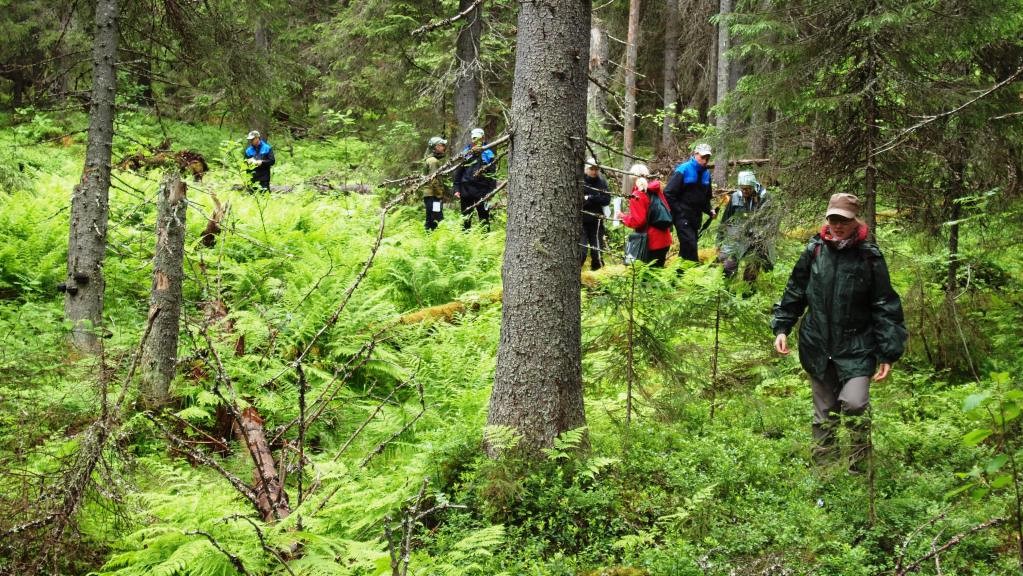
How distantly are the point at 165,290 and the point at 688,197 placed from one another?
23.6 ft

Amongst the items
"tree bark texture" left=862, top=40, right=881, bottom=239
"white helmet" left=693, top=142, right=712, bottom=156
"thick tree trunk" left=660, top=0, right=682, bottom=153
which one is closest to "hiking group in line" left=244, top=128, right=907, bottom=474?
"tree bark texture" left=862, top=40, right=881, bottom=239

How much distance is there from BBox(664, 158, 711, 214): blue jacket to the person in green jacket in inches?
209

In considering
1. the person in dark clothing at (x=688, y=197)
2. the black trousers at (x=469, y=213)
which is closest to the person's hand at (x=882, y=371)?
the person in dark clothing at (x=688, y=197)

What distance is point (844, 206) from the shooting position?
18.4ft

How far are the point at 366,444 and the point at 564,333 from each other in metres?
2.09

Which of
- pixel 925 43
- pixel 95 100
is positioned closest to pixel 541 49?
pixel 925 43

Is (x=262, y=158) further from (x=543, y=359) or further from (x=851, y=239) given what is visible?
(x=851, y=239)

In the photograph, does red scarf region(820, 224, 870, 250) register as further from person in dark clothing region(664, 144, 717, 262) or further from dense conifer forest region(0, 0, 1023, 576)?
person in dark clothing region(664, 144, 717, 262)

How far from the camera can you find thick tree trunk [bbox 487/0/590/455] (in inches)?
220

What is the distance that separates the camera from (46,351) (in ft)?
26.3

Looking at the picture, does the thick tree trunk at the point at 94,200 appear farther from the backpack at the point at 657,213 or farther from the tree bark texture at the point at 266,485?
the backpack at the point at 657,213

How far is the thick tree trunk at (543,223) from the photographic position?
5.59 meters

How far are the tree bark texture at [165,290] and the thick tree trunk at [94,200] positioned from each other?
74.3 inches

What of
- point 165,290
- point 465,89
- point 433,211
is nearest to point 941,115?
point 165,290
